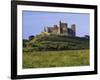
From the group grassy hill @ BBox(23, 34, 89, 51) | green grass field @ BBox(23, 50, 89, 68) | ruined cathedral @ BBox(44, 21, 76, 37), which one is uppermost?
ruined cathedral @ BBox(44, 21, 76, 37)

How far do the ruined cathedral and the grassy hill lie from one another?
1.4 inches

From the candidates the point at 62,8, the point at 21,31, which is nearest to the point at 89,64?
the point at 62,8

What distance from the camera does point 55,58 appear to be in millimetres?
1859

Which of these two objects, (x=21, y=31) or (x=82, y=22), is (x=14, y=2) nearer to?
(x=21, y=31)

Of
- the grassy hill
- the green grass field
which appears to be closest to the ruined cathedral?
the grassy hill

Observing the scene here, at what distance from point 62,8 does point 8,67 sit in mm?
678

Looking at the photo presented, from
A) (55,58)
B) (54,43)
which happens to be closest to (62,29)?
(54,43)

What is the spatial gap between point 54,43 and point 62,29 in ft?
0.47

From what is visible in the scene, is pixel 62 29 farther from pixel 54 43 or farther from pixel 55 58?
pixel 55 58

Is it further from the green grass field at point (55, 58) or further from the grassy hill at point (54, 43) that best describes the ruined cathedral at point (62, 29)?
the green grass field at point (55, 58)

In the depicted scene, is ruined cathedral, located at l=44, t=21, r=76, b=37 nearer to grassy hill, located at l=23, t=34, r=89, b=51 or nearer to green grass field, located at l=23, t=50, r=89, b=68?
grassy hill, located at l=23, t=34, r=89, b=51

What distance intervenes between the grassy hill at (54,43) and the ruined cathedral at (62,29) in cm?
3

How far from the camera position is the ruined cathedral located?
1844 mm

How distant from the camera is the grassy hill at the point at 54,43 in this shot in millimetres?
1802
